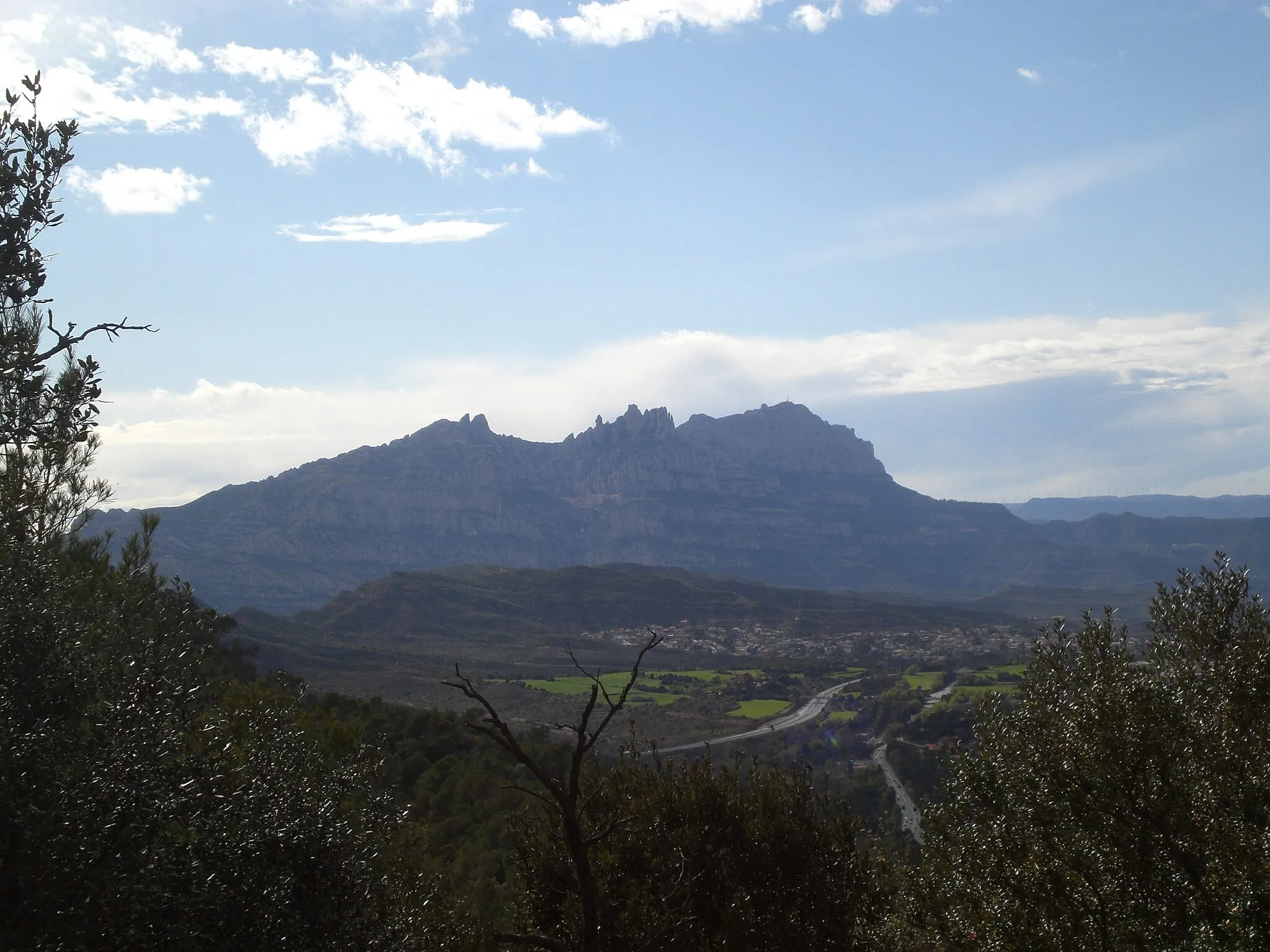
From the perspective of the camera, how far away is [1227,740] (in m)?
10.4

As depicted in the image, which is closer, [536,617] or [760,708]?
[760,708]

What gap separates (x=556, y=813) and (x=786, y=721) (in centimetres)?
6392

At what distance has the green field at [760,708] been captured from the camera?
248ft

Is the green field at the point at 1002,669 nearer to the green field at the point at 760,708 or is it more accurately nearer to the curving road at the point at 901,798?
the green field at the point at 760,708

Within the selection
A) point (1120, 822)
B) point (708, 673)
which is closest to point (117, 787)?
point (1120, 822)

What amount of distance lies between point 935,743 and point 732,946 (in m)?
44.0

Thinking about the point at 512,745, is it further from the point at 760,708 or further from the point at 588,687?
the point at 588,687

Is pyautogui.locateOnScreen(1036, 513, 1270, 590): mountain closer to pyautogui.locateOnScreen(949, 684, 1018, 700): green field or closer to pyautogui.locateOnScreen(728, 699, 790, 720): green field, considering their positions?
pyautogui.locateOnScreen(949, 684, 1018, 700): green field

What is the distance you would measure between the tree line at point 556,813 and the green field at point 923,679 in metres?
67.5

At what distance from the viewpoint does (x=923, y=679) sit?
3460 inches

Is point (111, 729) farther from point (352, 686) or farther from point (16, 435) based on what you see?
point (352, 686)

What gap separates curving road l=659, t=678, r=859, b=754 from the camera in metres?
59.1

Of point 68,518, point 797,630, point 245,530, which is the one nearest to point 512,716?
point 68,518

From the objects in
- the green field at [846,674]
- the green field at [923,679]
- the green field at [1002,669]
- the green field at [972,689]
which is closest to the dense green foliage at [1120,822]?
the green field at [972,689]
